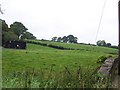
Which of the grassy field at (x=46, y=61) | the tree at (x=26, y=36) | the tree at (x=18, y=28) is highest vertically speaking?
the tree at (x=18, y=28)

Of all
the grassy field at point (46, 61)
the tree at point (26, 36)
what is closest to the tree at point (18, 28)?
the tree at point (26, 36)

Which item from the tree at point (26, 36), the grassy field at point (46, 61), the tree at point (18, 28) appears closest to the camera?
the grassy field at point (46, 61)

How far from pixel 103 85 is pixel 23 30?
4954 cm

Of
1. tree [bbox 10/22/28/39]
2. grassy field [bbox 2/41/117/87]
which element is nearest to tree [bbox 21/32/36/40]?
tree [bbox 10/22/28/39]

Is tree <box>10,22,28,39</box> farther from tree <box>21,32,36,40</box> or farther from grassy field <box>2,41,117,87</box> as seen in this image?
grassy field <box>2,41,117,87</box>

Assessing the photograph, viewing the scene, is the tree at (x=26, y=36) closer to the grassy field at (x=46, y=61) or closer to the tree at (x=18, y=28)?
the tree at (x=18, y=28)

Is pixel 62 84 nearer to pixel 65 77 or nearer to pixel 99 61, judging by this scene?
pixel 65 77

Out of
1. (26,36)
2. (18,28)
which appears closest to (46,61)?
(18,28)

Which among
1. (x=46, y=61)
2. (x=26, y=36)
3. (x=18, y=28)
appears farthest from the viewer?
(x=26, y=36)

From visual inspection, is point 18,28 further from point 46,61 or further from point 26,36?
point 46,61

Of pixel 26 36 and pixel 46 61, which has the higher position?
pixel 26 36

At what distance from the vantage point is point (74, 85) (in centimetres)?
604

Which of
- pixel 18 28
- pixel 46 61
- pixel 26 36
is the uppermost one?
pixel 18 28

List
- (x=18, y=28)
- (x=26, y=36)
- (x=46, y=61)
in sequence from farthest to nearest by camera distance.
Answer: (x=26, y=36) → (x=18, y=28) → (x=46, y=61)
